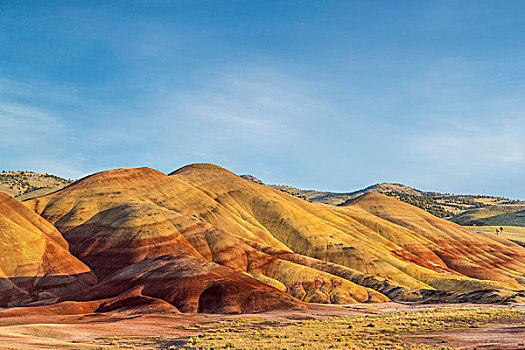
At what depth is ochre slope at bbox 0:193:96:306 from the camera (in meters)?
85.8

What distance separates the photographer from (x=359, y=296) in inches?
3875

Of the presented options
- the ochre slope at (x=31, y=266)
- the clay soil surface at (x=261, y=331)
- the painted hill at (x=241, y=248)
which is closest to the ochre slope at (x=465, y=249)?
the painted hill at (x=241, y=248)

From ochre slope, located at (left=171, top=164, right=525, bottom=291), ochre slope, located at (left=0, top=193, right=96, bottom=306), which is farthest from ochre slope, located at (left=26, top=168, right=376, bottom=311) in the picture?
ochre slope, located at (left=171, top=164, right=525, bottom=291)

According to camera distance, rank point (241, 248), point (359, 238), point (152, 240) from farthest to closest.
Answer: point (359, 238)
point (241, 248)
point (152, 240)

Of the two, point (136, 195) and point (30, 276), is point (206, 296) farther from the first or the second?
point (136, 195)

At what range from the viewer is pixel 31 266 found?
91375mm

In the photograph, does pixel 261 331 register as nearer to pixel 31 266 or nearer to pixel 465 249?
pixel 31 266

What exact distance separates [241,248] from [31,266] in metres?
42.9

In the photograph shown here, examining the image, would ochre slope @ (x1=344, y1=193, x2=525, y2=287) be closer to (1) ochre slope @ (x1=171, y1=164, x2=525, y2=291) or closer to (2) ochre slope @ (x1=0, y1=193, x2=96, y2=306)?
(1) ochre slope @ (x1=171, y1=164, x2=525, y2=291)

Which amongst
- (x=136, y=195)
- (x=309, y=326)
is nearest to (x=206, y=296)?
(x=309, y=326)

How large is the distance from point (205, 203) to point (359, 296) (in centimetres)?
5753

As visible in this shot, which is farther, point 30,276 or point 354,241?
point 354,241

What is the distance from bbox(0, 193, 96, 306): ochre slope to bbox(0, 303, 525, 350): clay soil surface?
16.9m

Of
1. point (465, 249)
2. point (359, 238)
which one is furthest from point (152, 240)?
point (465, 249)
